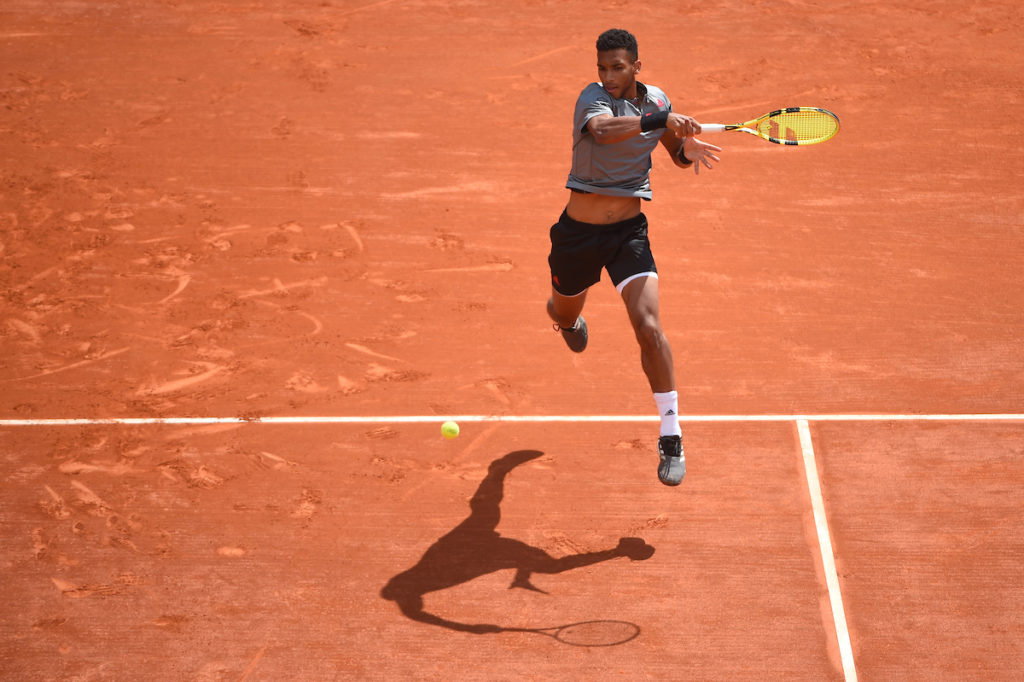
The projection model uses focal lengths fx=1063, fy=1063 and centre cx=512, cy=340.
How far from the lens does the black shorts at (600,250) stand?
21.8 ft

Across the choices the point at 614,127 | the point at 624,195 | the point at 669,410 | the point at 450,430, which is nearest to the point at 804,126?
the point at 624,195

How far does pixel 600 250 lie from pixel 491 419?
5.52 ft

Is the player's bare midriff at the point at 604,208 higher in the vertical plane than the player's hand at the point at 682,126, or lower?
lower

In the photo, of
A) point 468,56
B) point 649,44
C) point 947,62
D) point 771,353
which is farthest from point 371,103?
point 947,62

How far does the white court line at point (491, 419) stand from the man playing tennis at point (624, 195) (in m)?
1.20

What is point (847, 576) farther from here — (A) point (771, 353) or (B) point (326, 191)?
(B) point (326, 191)

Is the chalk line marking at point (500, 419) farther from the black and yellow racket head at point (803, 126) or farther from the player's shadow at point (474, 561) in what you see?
the black and yellow racket head at point (803, 126)

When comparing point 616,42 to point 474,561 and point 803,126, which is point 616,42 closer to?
point 803,126

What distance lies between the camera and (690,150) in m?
6.41

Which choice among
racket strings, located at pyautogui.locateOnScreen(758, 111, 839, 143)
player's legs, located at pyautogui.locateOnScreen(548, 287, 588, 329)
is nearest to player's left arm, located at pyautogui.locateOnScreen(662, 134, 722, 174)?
racket strings, located at pyautogui.locateOnScreen(758, 111, 839, 143)

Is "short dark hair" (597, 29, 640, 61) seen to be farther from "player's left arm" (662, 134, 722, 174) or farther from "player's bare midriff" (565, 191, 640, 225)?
"player's bare midriff" (565, 191, 640, 225)

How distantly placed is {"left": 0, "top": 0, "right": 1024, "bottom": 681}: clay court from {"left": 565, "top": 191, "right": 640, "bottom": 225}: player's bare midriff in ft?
5.48

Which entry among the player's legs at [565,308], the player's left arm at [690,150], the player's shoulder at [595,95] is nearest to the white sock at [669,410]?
the player's legs at [565,308]

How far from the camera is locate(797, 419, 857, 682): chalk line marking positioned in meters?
5.94
